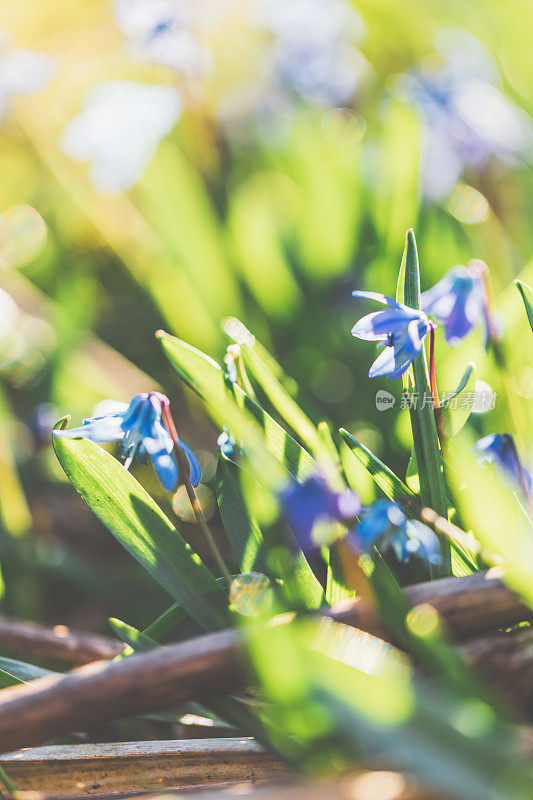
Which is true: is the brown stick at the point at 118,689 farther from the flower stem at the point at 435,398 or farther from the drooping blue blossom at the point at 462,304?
the drooping blue blossom at the point at 462,304

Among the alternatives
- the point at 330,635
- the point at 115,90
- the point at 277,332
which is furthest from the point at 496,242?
the point at 115,90

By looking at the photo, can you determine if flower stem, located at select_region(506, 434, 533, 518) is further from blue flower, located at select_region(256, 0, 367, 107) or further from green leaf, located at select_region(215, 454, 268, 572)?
blue flower, located at select_region(256, 0, 367, 107)

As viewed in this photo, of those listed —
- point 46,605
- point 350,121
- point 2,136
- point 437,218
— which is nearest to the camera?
point 46,605

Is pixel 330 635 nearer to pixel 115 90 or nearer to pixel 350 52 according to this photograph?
pixel 115 90

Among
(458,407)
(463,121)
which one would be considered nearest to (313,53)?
(463,121)

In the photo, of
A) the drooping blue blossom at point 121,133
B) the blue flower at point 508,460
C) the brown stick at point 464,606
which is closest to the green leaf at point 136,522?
the brown stick at point 464,606

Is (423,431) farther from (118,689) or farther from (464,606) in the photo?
(118,689)
